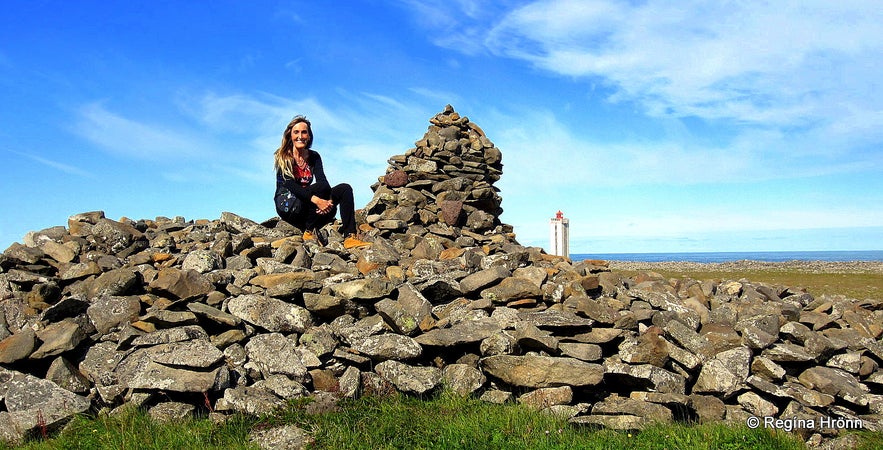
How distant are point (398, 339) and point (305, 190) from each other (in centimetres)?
459

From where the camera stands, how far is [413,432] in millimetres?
5816

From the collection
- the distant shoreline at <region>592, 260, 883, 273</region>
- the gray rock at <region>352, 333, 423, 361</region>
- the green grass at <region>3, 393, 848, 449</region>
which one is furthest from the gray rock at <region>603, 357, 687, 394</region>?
the distant shoreline at <region>592, 260, 883, 273</region>

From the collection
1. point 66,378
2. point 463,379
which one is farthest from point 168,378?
point 463,379

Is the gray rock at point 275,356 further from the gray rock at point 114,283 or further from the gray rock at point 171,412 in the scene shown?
the gray rock at point 114,283

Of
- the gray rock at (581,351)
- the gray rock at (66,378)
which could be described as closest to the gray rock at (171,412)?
the gray rock at (66,378)

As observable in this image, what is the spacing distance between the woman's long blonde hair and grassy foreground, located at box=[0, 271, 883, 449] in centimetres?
522

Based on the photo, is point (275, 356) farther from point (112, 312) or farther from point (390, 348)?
point (112, 312)

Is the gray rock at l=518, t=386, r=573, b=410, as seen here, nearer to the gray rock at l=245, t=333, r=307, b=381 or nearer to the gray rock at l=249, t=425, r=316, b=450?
the gray rock at l=249, t=425, r=316, b=450

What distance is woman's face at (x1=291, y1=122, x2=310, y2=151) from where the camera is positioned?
10531mm

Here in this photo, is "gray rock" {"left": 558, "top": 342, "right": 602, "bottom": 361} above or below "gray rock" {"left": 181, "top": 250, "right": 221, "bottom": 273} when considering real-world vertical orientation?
below

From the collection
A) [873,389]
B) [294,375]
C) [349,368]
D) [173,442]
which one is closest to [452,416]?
[349,368]

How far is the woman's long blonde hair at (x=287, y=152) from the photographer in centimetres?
1056

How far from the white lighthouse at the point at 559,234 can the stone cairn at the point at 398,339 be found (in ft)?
23.8

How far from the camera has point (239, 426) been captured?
6.02m
